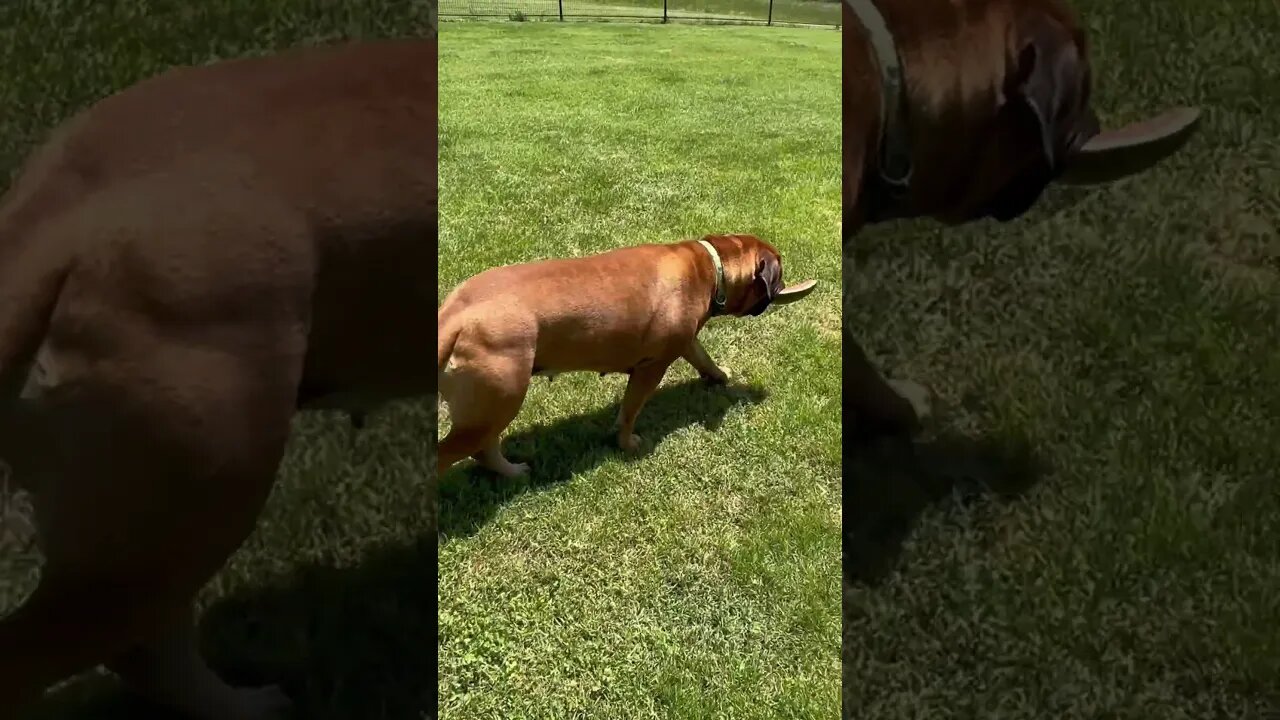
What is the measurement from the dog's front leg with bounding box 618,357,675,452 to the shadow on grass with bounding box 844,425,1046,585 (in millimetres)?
1183

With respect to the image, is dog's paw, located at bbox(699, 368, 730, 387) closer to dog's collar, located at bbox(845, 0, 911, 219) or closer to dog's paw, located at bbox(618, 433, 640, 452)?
dog's paw, located at bbox(618, 433, 640, 452)

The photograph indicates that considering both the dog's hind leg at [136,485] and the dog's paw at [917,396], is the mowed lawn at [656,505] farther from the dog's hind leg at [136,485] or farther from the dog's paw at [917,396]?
the dog's hind leg at [136,485]

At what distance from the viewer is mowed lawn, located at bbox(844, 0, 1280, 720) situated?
195cm

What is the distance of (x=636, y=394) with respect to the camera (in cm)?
318

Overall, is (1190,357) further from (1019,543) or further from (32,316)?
(32,316)

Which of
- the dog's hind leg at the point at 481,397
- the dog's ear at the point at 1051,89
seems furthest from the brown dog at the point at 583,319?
the dog's ear at the point at 1051,89

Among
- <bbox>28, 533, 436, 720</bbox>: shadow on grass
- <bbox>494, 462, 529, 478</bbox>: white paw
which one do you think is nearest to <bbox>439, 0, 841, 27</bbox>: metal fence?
<bbox>494, 462, 529, 478</bbox>: white paw

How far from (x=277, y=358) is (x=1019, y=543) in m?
1.71

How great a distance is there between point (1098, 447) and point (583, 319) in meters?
1.47

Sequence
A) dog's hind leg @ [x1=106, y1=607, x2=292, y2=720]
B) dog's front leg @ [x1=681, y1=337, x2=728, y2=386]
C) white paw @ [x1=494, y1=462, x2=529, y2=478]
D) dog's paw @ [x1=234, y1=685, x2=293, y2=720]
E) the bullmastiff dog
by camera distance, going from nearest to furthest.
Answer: dog's hind leg @ [x1=106, y1=607, x2=292, y2=720] → dog's paw @ [x1=234, y1=685, x2=293, y2=720] → the bullmastiff dog → white paw @ [x1=494, y1=462, x2=529, y2=478] → dog's front leg @ [x1=681, y1=337, x2=728, y2=386]

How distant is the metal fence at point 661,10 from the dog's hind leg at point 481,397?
15.6m

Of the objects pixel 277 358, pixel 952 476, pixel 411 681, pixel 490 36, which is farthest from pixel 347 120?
pixel 490 36

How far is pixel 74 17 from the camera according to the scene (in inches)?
48.8

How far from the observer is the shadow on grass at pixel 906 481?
199cm
